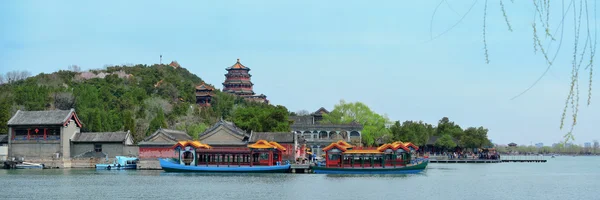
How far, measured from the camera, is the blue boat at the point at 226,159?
4831cm

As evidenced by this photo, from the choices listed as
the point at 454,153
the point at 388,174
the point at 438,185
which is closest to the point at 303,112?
the point at 454,153

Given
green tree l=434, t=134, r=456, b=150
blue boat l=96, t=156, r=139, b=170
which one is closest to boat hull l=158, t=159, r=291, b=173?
blue boat l=96, t=156, r=139, b=170

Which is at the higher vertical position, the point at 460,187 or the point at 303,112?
the point at 303,112

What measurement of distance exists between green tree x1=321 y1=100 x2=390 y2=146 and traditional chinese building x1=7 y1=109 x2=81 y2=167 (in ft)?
104

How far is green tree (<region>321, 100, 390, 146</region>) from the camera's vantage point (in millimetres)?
75000

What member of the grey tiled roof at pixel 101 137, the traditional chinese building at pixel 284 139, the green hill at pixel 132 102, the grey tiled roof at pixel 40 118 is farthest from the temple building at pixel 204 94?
the traditional chinese building at pixel 284 139

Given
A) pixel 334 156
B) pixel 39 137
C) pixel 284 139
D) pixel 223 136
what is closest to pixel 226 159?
pixel 223 136

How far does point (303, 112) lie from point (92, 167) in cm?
6821

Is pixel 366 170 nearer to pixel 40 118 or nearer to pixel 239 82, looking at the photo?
pixel 40 118

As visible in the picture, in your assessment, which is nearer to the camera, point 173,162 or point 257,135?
point 173,162

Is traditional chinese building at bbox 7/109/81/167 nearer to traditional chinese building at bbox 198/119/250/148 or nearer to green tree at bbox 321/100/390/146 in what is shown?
traditional chinese building at bbox 198/119/250/148

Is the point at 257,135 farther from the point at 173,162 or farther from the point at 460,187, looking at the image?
the point at 460,187

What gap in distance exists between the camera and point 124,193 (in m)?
31.8

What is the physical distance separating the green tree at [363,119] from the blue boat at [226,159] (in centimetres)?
2600
